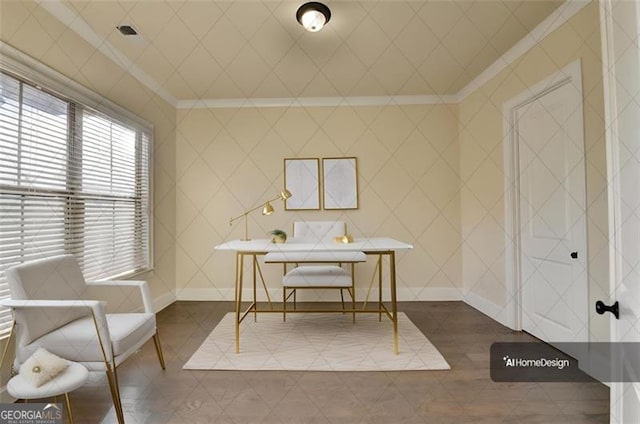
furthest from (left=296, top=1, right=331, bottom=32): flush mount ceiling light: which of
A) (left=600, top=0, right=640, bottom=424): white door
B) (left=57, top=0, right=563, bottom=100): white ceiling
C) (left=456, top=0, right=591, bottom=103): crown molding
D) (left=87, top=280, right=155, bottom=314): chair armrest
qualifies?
(left=87, top=280, right=155, bottom=314): chair armrest

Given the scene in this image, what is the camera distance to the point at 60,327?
5.28 feet

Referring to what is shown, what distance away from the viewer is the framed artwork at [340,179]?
3.41m

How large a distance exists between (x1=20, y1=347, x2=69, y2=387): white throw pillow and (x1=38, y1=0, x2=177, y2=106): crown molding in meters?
1.96

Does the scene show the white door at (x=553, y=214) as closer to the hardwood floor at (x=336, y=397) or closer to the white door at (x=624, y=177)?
the hardwood floor at (x=336, y=397)

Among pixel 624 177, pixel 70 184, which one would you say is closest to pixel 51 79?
pixel 70 184

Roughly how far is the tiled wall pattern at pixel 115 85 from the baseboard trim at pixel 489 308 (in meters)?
3.14

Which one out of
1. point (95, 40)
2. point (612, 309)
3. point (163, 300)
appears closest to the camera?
point (612, 309)

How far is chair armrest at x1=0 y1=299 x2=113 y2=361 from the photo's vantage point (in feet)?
4.58

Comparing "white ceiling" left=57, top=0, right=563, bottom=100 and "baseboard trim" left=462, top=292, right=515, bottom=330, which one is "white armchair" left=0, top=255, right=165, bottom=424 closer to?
"white ceiling" left=57, top=0, right=563, bottom=100

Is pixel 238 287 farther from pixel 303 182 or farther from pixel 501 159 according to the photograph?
pixel 501 159

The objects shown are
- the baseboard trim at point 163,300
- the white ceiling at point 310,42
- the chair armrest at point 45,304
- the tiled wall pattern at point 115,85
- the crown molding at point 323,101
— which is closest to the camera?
the chair armrest at point 45,304

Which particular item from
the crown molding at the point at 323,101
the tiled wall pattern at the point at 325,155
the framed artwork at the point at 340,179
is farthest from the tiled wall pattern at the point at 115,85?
the framed artwork at the point at 340,179

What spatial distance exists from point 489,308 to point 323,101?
266 cm

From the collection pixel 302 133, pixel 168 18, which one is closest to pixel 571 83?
pixel 302 133
